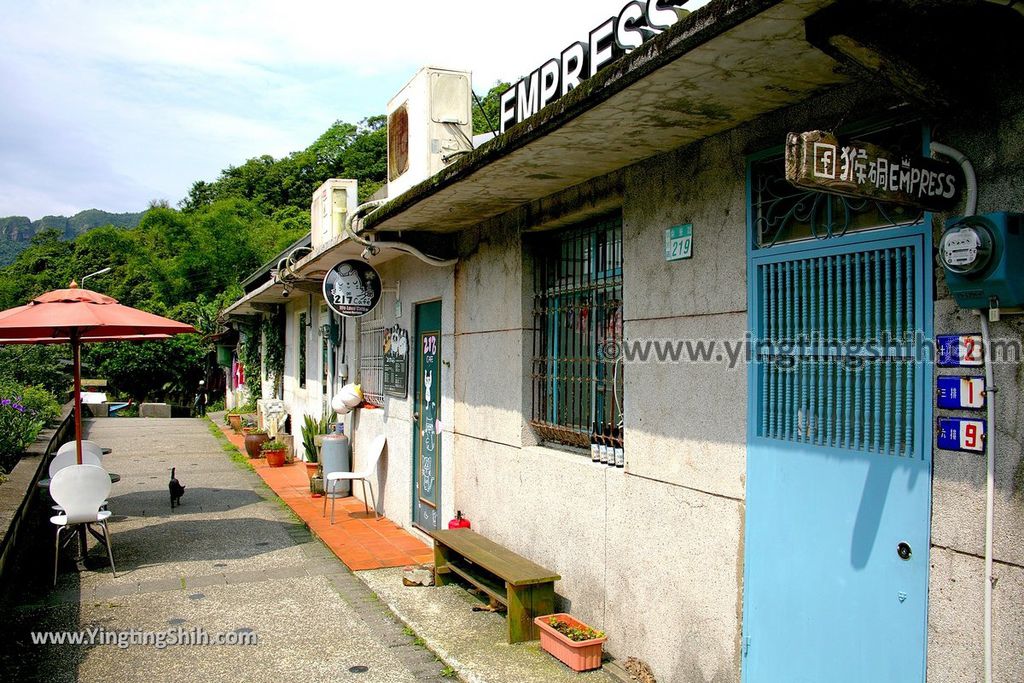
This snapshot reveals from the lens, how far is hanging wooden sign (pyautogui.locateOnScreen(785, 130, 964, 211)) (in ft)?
8.67

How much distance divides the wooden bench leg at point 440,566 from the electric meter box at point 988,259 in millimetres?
4948

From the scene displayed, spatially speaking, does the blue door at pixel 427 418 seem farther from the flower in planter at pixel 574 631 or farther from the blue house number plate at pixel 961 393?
the blue house number plate at pixel 961 393

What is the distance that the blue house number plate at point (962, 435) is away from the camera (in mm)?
2891

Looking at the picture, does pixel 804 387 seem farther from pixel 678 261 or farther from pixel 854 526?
pixel 678 261

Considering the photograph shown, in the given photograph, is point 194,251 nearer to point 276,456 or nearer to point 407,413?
point 276,456

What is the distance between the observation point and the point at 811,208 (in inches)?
148

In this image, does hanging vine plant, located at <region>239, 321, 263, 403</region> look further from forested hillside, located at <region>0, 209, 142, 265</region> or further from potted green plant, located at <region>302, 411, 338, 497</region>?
forested hillside, located at <region>0, 209, 142, 265</region>

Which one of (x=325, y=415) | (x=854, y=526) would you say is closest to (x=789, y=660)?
(x=854, y=526)

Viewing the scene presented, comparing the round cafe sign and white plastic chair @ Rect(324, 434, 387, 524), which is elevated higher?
the round cafe sign

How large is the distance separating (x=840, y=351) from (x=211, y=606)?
5242 millimetres

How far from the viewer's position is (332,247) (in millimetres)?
8836

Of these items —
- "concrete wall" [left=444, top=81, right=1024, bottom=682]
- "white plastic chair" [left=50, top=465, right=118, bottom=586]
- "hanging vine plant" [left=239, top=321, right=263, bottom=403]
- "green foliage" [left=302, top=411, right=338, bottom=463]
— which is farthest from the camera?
"hanging vine plant" [left=239, top=321, right=263, bottom=403]

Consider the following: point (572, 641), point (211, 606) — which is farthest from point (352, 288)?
point (572, 641)

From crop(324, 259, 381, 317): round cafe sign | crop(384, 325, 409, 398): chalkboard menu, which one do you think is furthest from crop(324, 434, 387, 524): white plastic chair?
crop(324, 259, 381, 317): round cafe sign
